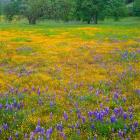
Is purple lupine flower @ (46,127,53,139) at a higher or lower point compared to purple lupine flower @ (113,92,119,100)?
higher

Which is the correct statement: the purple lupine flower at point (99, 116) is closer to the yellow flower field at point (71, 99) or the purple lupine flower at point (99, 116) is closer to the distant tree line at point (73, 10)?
the yellow flower field at point (71, 99)

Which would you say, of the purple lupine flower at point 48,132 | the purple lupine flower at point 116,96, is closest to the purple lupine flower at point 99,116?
the purple lupine flower at point 48,132

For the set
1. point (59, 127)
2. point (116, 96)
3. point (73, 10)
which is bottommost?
point (73, 10)

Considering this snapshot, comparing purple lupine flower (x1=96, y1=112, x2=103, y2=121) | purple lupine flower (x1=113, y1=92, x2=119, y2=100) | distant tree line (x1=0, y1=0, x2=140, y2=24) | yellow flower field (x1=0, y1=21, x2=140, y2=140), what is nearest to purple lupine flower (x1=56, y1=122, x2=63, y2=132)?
yellow flower field (x1=0, y1=21, x2=140, y2=140)

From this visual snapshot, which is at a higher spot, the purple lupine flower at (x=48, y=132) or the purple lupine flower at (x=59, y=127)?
the purple lupine flower at (x=48, y=132)

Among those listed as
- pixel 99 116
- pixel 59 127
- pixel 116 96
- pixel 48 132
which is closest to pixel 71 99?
pixel 116 96

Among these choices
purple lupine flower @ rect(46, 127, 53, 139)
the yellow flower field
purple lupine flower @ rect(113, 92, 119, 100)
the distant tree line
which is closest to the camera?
purple lupine flower @ rect(46, 127, 53, 139)

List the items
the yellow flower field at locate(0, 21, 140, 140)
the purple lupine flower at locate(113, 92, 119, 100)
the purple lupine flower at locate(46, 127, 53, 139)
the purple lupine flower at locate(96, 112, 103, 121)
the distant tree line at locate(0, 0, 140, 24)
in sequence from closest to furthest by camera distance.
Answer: the purple lupine flower at locate(46, 127, 53, 139) → the yellow flower field at locate(0, 21, 140, 140) → the purple lupine flower at locate(96, 112, 103, 121) → the purple lupine flower at locate(113, 92, 119, 100) → the distant tree line at locate(0, 0, 140, 24)

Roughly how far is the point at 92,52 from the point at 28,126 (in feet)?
51.3

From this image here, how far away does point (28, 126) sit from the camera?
831 centimetres

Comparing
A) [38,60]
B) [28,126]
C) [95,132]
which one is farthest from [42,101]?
[38,60]

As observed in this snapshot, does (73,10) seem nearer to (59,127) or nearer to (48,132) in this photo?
(59,127)

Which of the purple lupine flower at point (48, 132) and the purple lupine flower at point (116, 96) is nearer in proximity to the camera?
the purple lupine flower at point (48, 132)

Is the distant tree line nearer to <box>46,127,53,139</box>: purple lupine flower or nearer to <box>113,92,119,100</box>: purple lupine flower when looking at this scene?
<box>113,92,119,100</box>: purple lupine flower
